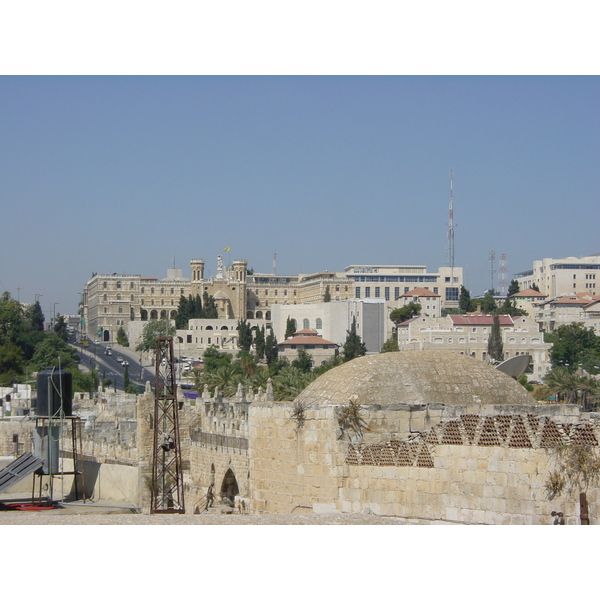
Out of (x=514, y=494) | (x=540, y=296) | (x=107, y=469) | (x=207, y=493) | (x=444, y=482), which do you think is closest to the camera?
(x=514, y=494)

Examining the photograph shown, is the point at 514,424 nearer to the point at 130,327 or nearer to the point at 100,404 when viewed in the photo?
the point at 100,404

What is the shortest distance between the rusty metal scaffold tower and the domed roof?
7.83 metres

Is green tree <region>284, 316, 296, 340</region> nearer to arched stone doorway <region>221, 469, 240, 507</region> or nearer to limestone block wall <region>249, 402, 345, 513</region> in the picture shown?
arched stone doorway <region>221, 469, 240, 507</region>

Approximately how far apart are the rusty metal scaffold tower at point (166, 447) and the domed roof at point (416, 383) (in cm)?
783

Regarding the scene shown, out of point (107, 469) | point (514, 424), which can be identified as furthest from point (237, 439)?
point (514, 424)

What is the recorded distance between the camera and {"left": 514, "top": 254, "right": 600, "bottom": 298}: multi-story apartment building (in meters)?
133

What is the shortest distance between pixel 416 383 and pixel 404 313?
98213 millimetres

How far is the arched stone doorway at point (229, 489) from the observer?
2241 centimetres

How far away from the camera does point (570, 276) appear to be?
13425 cm

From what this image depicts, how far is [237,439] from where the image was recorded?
71.9 ft

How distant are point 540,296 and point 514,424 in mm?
118074

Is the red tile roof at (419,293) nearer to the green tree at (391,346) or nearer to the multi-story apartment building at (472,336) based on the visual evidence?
the green tree at (391,346)

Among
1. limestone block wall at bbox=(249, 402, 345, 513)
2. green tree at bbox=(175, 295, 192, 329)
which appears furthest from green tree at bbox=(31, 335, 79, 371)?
limestone block wall at bbox=(249, 402, 345, 513)

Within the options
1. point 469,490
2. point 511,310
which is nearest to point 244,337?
point 511,310
